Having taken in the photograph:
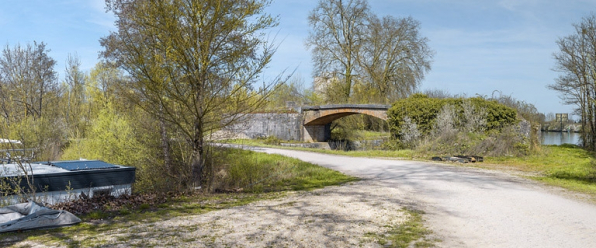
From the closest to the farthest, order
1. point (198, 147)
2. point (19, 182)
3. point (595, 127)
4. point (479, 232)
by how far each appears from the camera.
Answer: point (479, 232) → point (19, 182) → point (198, 147) → point (595, 127)

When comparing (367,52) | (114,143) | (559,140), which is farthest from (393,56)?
Answer: (114,143)

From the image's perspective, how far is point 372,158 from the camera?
60.2 feet

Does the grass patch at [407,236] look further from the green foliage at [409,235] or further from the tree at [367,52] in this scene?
the tree at [367,52]

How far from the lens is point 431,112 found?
21.8m

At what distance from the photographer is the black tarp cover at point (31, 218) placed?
6605 mm

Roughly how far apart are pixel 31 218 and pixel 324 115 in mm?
24221

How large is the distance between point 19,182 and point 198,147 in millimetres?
3384

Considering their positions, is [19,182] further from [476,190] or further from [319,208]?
[476,190]

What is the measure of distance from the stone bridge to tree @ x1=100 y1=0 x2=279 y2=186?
59.2ft

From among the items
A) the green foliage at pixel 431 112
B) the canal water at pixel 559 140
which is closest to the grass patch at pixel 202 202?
the green foliage at pixel 431 112

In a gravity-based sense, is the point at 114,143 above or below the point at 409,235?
above

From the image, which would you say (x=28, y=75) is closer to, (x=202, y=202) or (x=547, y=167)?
(x=202, y=202)

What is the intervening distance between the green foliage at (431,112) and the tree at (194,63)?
1386 centimetres

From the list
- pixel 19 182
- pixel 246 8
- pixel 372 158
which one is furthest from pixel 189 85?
pixel 372 158
